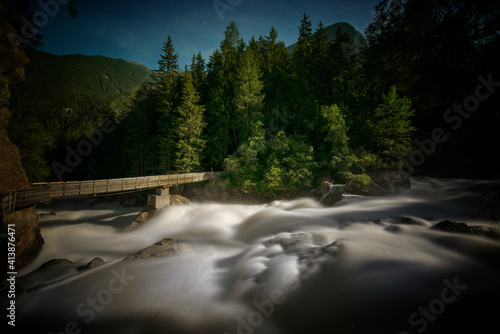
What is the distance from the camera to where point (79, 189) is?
11.8m

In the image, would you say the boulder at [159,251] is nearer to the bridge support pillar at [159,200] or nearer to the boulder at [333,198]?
the bridge support pillar at [159,200]

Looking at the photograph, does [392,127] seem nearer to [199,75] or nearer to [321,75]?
[321,75]

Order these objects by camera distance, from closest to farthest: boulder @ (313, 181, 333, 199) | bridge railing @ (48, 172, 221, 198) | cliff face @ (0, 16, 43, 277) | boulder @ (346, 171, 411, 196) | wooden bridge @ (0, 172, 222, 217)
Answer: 1. wooden bridge @ (0, 172, 222, 217)
2. cliff face @ (0, 16, 43, 277)
3. bridge railing @ (48, 172, 221, 198)
4. boulder @ (346, 171, 411, 196)
5. boulder @ (313, 181, 333, 199)

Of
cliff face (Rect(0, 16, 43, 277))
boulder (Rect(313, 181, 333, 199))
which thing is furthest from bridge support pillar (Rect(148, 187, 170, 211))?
boulder (Rect(313, 181, 333, 199))

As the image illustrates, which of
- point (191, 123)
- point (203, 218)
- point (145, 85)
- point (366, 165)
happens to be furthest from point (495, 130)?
point (145, 85)

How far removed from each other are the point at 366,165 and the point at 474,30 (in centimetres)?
1541

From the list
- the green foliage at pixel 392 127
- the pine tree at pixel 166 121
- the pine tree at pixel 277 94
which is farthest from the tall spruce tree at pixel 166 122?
the green foliage at pixel 392 127

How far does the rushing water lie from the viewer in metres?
3.80

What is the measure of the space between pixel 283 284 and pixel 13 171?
1453cm

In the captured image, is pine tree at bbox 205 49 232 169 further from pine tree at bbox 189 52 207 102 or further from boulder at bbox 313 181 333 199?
boulder at bbox 313 181 333 199

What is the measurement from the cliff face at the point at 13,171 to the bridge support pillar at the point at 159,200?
6.00 metres

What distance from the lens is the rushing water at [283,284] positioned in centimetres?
380

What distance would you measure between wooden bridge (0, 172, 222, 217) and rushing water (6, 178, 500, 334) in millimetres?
2900

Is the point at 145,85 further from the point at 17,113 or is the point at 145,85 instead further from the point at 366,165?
the point at 366,165
